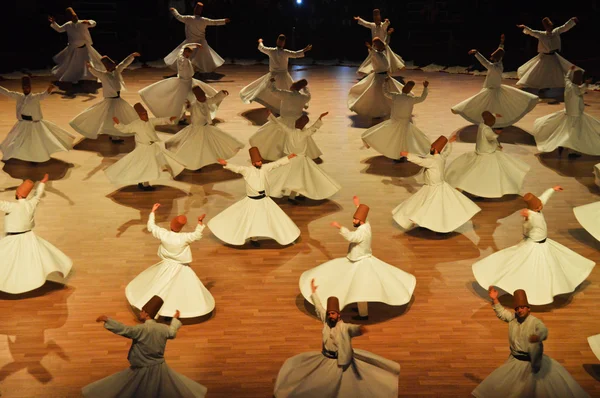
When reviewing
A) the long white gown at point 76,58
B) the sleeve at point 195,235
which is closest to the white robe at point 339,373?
the sleeve at point 195,235

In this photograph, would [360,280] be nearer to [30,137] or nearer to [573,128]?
[573,128]

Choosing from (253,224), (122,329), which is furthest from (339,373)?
(253,224)

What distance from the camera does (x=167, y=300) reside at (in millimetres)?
8055

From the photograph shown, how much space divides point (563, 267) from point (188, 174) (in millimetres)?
5620

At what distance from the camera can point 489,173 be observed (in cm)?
1103

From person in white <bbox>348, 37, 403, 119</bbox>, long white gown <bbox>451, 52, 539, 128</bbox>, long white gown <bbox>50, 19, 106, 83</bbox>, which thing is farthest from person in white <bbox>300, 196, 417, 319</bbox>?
long white gown <bbox>50, 19, 106, 83</bbox>

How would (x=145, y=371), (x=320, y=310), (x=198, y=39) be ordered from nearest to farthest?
(x=145, y=371) < (x=320, y=310) < (x=198, y=39)

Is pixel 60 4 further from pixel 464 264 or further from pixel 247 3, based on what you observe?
pixel 464 264

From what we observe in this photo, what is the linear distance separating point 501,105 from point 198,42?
230 inches

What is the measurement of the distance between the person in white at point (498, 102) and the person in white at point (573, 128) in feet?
2.98

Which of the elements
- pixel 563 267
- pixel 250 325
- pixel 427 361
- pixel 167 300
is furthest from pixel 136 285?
pixel 563 267

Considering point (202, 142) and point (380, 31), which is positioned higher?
point (380, 31)

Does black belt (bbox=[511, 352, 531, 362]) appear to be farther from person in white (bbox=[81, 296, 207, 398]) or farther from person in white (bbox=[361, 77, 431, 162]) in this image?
person in white (bbox=[361, 77, 431, 162])

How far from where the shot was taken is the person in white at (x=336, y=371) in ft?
21.6
